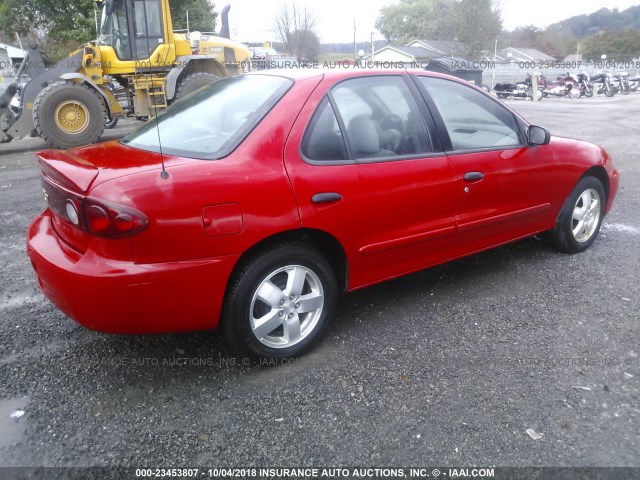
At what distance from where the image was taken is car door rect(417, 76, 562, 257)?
342 cm

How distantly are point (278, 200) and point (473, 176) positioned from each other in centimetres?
145

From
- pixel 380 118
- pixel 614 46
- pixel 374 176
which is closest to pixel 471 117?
pixel 380 118

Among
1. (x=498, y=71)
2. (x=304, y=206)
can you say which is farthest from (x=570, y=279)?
(x=498, y=71)

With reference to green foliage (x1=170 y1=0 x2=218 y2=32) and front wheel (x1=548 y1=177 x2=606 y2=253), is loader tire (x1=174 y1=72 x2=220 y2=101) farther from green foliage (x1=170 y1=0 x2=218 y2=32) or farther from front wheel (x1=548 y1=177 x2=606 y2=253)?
green foliage (x1=170 y1=0 x2=218 y2=32)

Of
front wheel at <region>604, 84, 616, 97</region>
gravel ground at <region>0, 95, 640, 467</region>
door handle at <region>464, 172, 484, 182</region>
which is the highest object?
front wheel at <region>604, 84, 616, 97</region>

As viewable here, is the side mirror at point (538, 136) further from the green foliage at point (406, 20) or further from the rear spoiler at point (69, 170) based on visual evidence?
the green foliage at point (406, 20)

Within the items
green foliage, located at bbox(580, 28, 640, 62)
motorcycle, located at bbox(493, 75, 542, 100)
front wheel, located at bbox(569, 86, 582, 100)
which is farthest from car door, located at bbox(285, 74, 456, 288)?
green foliage, located at bbox(580, 28, 640, 62)

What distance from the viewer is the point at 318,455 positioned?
2230 millimetres

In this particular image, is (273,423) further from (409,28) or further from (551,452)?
(409,28)

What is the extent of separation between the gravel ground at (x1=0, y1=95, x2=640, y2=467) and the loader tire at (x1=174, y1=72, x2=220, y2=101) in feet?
26.3

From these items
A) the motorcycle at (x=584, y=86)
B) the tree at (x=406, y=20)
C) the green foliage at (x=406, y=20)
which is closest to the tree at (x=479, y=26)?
the motorcycle at (x=584, y=86)

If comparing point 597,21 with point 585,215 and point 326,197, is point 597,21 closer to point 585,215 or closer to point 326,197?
point 585,215

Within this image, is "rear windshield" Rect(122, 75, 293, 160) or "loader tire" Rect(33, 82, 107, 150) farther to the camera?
"loader tire" Rect(33, 82, 107, 150)

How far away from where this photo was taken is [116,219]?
2.30 m
